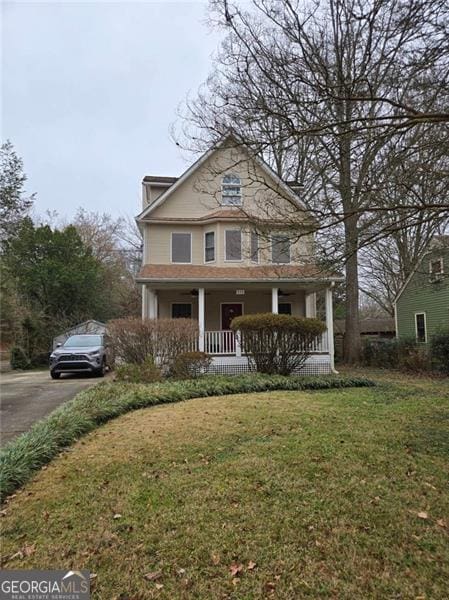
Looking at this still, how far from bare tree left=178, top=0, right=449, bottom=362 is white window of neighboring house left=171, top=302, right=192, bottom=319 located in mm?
11181

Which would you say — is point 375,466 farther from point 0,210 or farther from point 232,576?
point 0,210

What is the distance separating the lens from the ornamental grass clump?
417 inches

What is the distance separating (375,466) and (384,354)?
1235cm

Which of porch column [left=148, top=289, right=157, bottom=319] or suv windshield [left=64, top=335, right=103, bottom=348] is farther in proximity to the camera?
porch column [left=148, top=289, right=157, bottom=319]

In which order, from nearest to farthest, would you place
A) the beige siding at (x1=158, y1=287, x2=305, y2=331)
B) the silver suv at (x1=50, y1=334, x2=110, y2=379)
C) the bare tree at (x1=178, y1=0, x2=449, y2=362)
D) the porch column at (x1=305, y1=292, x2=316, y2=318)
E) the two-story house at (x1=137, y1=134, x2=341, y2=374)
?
the bare tree at (x1=178, y1=0, x2=449, y2=362) → the silver suv at (x1=50, y1=334, x2=110, y2=379) → the two-story house at (x1=137, y1=134, x2=341, y2=374) → the beige siding at (x1=158, y1=287, x2=305, y2=331) → the porch column at (x1=305, y1=292, x2=316, y2=318)

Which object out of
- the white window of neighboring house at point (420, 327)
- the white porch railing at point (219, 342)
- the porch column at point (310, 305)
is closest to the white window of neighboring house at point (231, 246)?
the white porch railing at point (219, 342)

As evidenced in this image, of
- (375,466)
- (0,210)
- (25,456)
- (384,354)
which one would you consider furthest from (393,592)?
(0,210)

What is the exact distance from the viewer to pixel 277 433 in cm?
519

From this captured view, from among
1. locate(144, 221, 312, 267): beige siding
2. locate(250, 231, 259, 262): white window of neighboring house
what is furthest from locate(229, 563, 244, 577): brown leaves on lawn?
locate(144, 221, 312, 267): beige siding

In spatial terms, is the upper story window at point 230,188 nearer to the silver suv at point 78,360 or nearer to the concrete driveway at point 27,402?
the concrete driveway at point 27,402

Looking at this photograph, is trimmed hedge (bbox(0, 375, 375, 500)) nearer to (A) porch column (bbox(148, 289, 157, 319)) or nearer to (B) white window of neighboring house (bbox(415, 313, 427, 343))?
(A) porch column (bbox(148, 289, 157, 319))

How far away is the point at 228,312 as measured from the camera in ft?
53.6

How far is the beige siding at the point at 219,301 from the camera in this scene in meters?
16.0

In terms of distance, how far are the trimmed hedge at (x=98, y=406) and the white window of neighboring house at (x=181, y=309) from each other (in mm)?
6311
